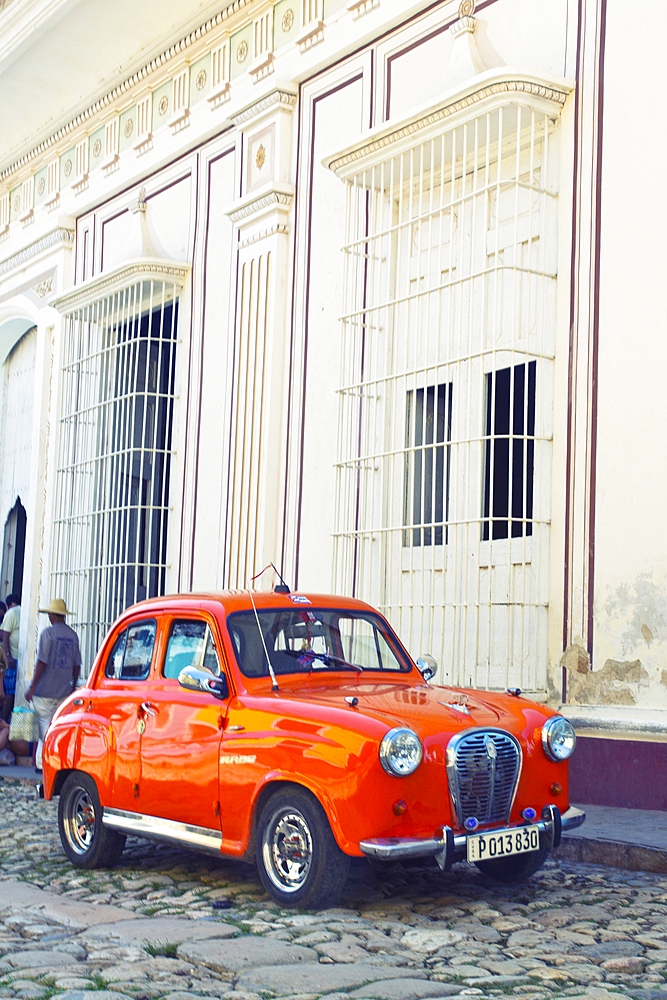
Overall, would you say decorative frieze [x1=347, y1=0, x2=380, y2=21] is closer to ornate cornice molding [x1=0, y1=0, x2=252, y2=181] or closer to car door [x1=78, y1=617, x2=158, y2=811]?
ornate cornice molding [x1=0, y1=0, x2=252, y2=181]

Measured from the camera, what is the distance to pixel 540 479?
26.4 feet

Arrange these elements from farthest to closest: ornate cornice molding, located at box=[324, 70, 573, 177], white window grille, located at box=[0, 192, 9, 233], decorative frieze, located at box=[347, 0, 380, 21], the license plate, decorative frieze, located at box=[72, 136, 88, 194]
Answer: white window grille, located at box=[0, 192, 9, 233]
decorative frieze, located at box=[72, 136, 88, 194]
decorative frieze, located at box=[347, 0, 380, 21]
ornate cornice molding, located at box=[324, 70, 573, 177]
the license plate

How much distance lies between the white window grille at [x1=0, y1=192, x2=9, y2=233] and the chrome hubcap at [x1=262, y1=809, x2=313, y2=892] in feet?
42.9

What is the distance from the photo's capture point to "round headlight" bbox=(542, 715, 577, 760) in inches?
212

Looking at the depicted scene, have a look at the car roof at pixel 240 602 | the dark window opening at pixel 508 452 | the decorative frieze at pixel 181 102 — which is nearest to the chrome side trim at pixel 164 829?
the car roof at pixel 240 602

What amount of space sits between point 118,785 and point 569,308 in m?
4.29

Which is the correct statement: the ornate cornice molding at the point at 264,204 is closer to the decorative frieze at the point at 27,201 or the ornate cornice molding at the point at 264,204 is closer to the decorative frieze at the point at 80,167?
the decorative frieze at the point at 80,167

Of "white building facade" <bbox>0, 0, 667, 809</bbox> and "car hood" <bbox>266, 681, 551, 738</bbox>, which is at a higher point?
"white building facade" <bbox>0, 0, 667, 809</bbox>

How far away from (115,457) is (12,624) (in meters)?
2.59

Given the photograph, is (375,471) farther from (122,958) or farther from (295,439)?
(122,958)

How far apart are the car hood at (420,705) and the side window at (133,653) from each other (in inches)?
40.0

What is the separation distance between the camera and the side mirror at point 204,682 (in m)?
5.58

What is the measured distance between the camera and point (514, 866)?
5.52 m

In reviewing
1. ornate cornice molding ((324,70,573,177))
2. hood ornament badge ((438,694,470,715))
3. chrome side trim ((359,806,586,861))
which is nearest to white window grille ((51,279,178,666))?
ornate cornice molding ((324,70,573,177))
